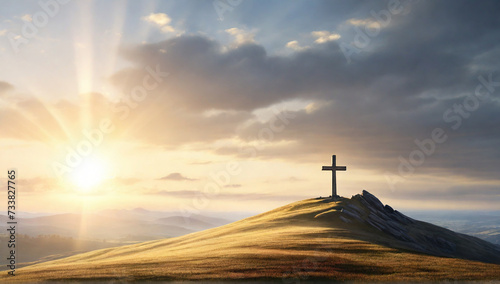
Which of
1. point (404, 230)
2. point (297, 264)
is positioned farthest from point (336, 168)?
point (297, 264)

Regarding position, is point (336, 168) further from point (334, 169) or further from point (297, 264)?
point (297, 264)

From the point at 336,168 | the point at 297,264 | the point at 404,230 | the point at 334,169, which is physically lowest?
the point at 404,230

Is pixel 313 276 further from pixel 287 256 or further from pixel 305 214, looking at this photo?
pixel 305 214

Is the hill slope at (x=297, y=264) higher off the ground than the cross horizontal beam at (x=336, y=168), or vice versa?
the cross horizontal beam at (x=336, y=168)

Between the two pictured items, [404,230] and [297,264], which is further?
[404,230]

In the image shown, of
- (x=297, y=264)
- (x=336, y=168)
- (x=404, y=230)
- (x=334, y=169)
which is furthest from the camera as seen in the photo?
(x=334, y=169)

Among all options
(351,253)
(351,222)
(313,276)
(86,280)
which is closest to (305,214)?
(351,222)

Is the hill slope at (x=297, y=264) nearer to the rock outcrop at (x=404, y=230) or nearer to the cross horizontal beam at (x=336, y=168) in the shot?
the rock outcrop at (x=404, y=230)

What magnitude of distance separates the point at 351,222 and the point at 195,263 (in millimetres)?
36246

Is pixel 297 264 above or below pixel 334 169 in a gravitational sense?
below

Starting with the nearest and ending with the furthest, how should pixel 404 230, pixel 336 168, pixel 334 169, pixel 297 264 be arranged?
pixel 297 264 → pixel 404 230 → pixel 336 168 → pixel 334 169

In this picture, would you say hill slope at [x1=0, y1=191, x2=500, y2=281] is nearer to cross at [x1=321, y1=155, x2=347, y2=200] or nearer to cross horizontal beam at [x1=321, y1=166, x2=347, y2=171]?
cross at [x1=321, y1=155, x2=347, y2=200]

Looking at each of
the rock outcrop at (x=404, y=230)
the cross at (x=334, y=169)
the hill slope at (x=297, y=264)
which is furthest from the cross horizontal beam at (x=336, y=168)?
the hill slope at (x=297, y=264)

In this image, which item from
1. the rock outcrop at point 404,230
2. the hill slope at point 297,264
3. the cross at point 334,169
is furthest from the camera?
the cross at point 334,169
